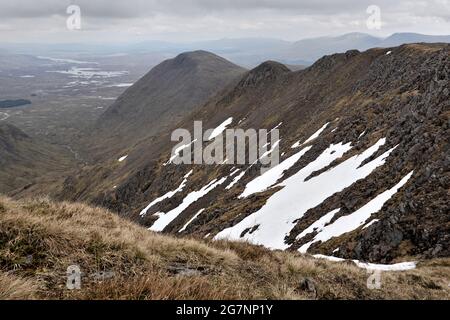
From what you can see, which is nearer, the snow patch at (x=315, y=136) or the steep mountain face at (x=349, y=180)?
the steep mountain face at (x=349, y=180)

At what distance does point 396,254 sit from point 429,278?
6831 millimetres

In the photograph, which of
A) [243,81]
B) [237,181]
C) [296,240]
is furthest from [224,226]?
[243,81]

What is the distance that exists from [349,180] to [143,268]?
2408cm

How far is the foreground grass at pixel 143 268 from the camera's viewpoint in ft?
19.8

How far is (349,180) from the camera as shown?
96.7 feet

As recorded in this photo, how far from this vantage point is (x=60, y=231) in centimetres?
796

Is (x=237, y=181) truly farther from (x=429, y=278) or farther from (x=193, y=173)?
(x=429, y=278)

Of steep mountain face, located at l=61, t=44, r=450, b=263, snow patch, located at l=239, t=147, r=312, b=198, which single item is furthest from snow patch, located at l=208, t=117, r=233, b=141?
snow patch, located at l=239, t=147, r=312, b=198

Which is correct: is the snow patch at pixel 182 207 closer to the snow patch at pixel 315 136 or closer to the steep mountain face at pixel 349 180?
the steep mountain face at pixel 349 180

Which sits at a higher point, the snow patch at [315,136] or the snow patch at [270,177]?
the snow patch at [315,136]

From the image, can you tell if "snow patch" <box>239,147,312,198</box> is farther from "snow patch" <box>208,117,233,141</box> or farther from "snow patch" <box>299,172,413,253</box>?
"snow patch" <box>208,117,233,141</box>

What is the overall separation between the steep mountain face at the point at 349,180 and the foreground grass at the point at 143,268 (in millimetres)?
2781

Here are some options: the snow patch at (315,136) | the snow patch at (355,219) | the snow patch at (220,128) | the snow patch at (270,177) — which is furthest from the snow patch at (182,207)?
the snow patch at (220,128)

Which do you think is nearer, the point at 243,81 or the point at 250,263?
the point at 250,263
